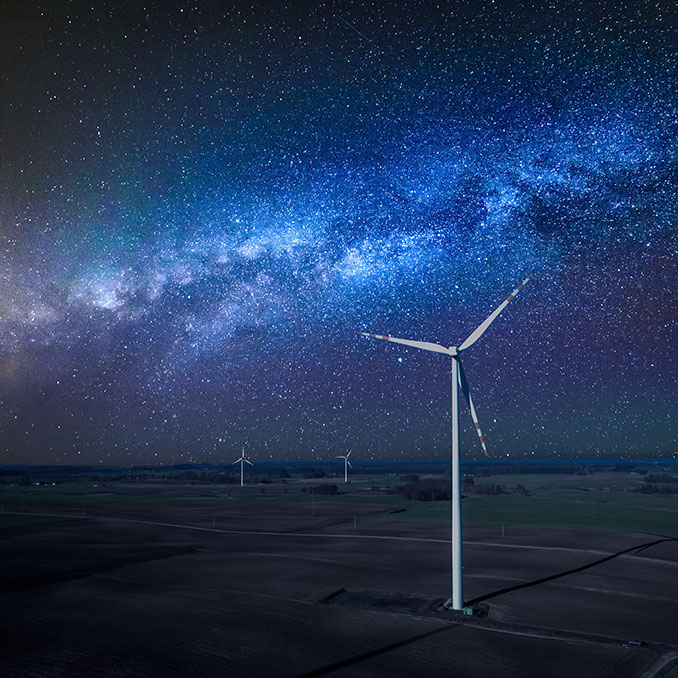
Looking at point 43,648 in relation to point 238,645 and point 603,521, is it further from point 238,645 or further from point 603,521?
point 603,521

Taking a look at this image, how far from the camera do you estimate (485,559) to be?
48.6 meters

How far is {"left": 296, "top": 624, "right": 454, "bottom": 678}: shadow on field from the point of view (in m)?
21.7

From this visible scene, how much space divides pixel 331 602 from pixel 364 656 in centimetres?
977

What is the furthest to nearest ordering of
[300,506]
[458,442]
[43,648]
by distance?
[300,506] < [458,442] < [43,648]

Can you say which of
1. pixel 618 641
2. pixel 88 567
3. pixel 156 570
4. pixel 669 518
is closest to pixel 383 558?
pixel 156 570

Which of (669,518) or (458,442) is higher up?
(458,442)

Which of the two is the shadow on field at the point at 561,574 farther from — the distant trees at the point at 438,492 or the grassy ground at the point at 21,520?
the distant trees at the point at 438,492

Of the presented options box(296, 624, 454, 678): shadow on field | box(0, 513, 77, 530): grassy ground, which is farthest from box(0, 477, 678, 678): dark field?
box(0, 513, 77, 530): grassy ground

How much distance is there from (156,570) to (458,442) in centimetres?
2427

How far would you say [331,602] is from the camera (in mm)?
33062

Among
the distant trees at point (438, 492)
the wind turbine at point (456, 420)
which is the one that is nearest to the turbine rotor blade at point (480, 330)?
the wind turbine at point (456, 420)

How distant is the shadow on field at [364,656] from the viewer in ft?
71.1

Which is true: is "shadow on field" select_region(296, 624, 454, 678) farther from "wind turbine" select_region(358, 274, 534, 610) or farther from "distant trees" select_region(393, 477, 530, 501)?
"distant trees" select_region(393, 477, 530, 501)

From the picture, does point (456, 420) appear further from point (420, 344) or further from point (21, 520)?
point (21, 520)
